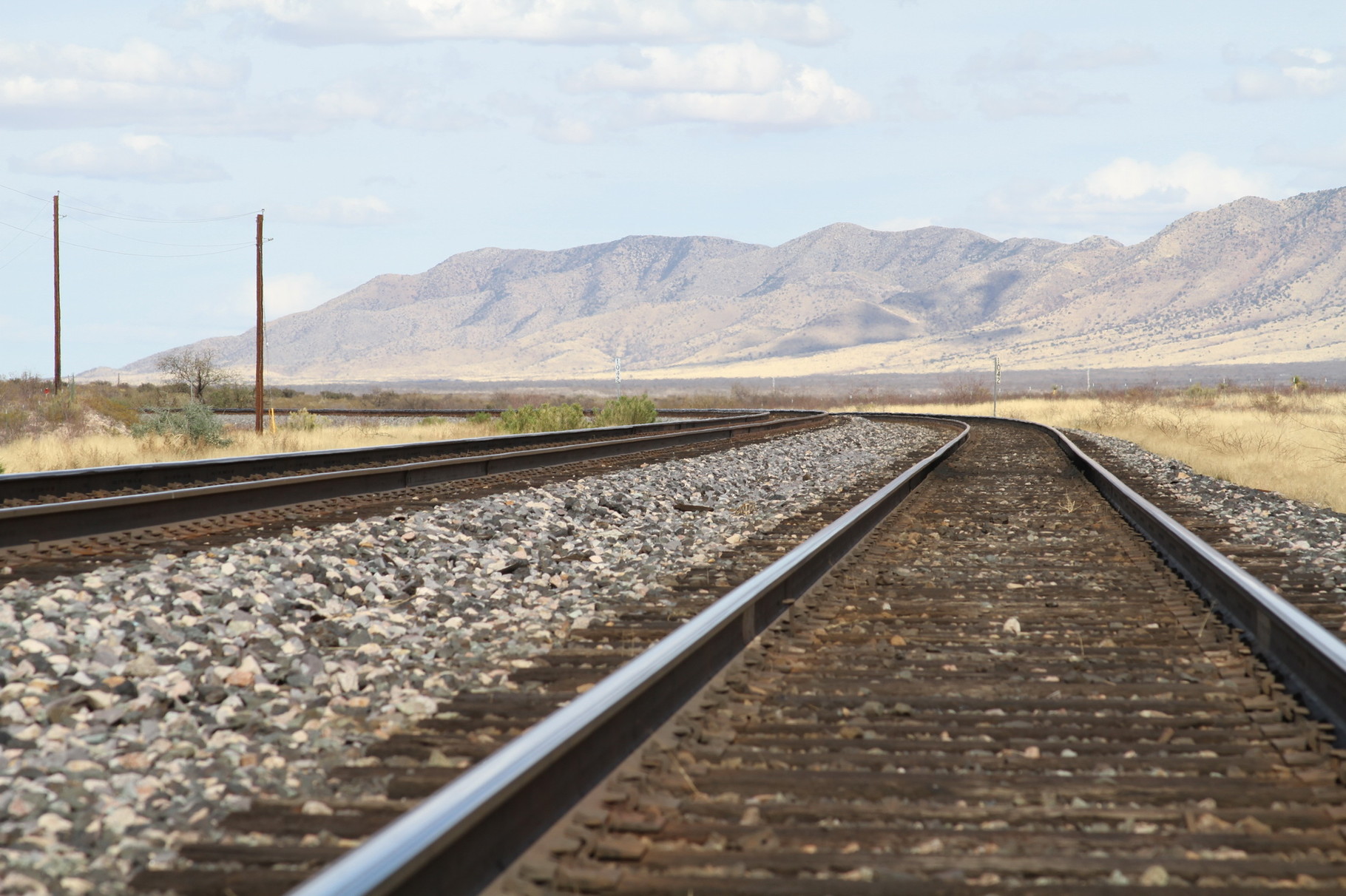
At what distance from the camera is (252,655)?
583 cm

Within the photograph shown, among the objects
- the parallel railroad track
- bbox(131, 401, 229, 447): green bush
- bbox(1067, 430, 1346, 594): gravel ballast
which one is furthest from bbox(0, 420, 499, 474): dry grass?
the parallel railroad track

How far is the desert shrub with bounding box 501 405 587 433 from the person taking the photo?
1246 inches

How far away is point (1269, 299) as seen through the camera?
176 metres

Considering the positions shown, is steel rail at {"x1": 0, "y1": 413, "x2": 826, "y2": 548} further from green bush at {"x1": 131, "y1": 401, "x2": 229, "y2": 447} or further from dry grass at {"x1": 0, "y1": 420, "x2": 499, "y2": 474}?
green bush at {"x1": 131, "y1": 401, "x2": 229, "y2": 447}

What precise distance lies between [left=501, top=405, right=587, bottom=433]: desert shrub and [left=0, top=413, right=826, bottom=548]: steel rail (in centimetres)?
1357

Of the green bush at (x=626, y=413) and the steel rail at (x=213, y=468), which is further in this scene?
the green bush at (x=626, y=413)

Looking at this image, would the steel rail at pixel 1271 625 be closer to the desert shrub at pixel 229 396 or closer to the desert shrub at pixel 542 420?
the desert shrub at pixel 542 420

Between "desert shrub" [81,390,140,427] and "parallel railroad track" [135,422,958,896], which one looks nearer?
"parallel railroad track" [135,422,958,896]

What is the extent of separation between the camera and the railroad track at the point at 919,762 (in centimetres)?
311

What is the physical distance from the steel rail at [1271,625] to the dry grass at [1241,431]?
675 cm

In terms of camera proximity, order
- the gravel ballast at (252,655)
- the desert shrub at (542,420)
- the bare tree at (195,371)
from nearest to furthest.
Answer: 1. the gravel ballast at (252,655)
2. the desert shrub at (542,420)
3. the bare tree at (195,371)

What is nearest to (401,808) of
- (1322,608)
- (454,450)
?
(1322,608)

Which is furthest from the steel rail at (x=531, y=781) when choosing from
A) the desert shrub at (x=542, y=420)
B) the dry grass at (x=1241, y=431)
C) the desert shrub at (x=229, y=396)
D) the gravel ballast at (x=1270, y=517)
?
the desert shrub at (x=229, y=396)

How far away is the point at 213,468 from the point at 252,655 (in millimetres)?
9586
